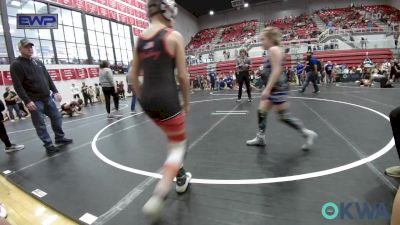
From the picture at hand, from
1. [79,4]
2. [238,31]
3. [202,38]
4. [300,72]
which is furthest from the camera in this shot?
[202,38]

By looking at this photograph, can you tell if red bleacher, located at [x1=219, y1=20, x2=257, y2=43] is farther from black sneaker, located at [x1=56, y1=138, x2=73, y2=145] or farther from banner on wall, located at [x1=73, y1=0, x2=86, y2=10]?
black sneaker, located at [x1=56, y1=138, x2=73, y2=145]

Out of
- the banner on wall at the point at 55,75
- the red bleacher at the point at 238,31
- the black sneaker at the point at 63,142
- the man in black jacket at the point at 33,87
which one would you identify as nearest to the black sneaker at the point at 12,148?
the black sneaker at the point at 63,142

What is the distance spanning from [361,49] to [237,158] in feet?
71.4

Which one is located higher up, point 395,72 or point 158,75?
point 158,75

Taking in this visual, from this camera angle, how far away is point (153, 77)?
1789 millimetres

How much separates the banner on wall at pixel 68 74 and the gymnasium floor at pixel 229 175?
13843 millimetres

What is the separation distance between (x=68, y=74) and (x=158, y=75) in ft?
58.6

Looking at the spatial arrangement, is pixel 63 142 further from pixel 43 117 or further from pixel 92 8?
pixel 92 8

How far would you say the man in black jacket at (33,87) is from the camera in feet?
13.0

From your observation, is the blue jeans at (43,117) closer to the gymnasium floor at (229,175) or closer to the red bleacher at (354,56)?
the gymnasium floor at (229,175)

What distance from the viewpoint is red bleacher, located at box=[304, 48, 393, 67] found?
19.4 meters

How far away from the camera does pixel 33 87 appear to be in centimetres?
415

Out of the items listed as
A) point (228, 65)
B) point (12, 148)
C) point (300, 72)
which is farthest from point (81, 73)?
point (12, 148)

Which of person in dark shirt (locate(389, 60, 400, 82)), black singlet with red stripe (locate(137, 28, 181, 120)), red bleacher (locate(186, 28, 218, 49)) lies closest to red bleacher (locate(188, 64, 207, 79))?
red bleacher (locate(186, 28, 218, 49))
